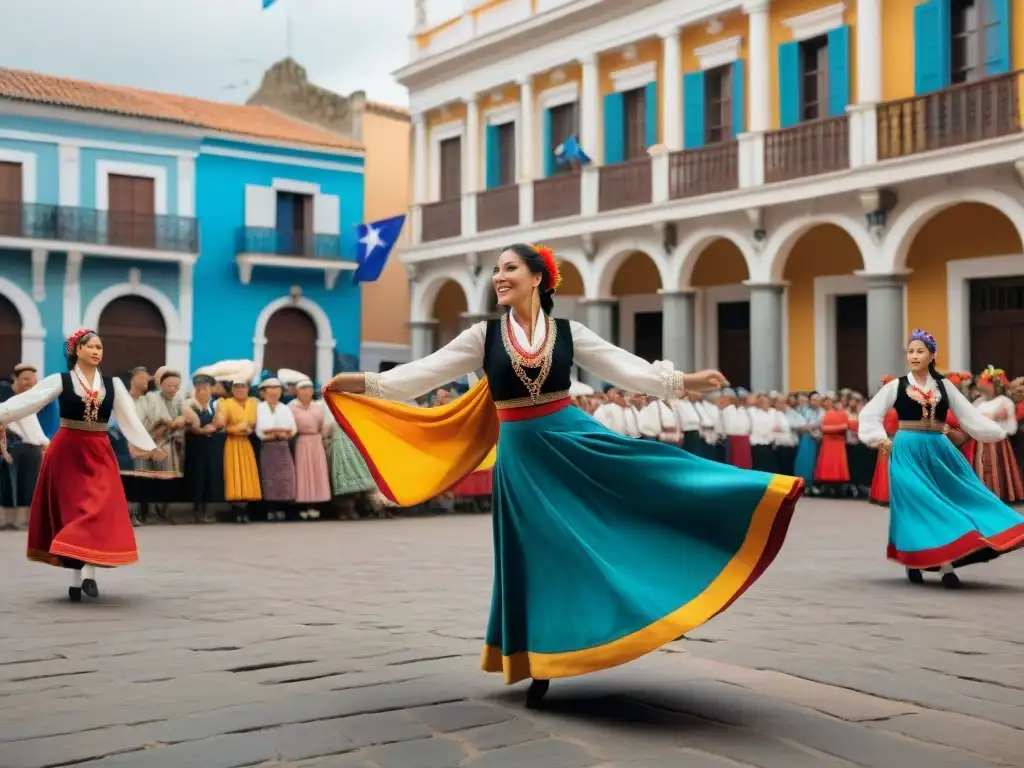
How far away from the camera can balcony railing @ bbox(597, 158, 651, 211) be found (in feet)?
79.0

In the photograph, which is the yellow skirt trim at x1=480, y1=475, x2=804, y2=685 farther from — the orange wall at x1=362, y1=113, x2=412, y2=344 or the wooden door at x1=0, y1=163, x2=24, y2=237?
the orange wall at x1=362, y1=113, x2=412, y2=344

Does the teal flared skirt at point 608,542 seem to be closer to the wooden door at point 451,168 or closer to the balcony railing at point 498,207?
the balcony railing at point 498,207

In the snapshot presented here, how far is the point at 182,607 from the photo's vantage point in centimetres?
787

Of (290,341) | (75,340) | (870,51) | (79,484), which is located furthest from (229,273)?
(79,484)

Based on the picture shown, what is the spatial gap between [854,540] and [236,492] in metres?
7.15

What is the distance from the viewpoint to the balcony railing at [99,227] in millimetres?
27609

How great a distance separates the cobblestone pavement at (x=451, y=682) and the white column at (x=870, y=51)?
12.6 meters

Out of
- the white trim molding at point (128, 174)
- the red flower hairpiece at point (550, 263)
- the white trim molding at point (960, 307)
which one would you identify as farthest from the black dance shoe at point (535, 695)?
the white trim molding at point (128, 174)

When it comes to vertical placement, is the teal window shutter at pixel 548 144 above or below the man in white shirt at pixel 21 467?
above

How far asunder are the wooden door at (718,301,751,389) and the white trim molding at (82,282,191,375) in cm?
1210

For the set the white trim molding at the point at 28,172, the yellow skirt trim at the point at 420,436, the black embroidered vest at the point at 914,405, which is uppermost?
the white trim molding at the point at 28,172

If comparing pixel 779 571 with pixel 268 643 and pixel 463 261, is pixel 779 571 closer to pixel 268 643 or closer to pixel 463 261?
pixel 268 643

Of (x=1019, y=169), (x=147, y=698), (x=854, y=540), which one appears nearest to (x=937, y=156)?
(x=1019, y=169)

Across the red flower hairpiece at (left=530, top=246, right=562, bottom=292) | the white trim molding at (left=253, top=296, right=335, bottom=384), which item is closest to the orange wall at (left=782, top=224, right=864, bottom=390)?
the white trim molding at (left=253, top=296, right=335, bottom=384)
